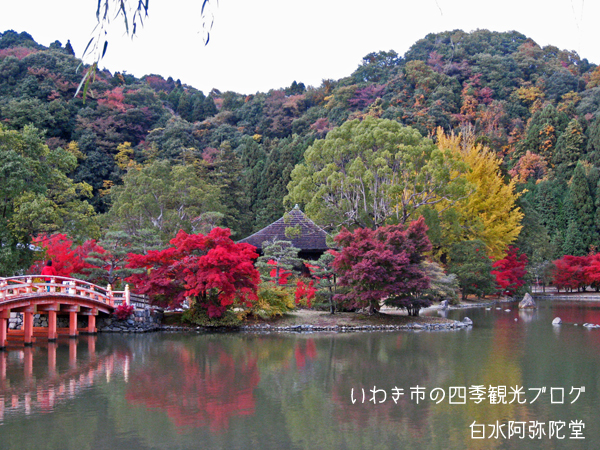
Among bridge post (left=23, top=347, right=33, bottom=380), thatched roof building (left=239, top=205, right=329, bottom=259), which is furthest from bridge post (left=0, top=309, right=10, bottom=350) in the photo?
thatched roof building (left=239, top=205, right=329, bottom=259)

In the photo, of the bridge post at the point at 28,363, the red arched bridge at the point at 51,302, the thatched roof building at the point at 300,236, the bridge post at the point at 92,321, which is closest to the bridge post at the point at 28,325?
the red arched bridge at the point at 51,302

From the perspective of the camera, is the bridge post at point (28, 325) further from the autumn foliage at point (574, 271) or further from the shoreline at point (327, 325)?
the autumn foliage at point (574, 271)

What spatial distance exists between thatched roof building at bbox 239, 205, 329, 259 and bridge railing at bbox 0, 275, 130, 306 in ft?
26.1

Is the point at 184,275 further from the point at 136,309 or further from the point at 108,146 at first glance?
the point at 108,146

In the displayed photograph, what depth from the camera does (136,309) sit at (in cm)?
1811

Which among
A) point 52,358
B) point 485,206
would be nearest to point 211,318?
point 52,358

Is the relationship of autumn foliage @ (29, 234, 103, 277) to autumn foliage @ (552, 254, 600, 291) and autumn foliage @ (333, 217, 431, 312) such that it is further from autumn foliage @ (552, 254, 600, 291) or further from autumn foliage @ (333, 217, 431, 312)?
autumn foliage @ (552, 254, 600, 291)

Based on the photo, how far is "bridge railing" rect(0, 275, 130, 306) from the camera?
14445 mm

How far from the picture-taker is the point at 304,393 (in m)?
9.93

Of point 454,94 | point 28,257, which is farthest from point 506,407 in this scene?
point 454,94

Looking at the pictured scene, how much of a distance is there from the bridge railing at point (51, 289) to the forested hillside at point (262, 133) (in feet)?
4.92

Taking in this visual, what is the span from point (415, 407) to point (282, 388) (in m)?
2.49

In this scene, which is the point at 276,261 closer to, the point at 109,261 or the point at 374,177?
the point at 374,177

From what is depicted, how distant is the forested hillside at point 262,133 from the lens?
27.1 m
